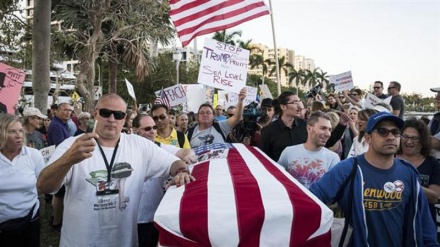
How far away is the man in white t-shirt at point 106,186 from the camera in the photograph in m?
2.80

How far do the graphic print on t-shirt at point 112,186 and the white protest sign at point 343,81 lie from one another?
965 centimetres

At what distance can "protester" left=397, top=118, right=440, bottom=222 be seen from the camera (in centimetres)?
349

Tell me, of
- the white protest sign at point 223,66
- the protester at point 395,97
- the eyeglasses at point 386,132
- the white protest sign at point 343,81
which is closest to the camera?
the eyeglasses at point 386,132

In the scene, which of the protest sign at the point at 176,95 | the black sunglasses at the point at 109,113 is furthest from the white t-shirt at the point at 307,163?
the protest sign at the point at 176,95

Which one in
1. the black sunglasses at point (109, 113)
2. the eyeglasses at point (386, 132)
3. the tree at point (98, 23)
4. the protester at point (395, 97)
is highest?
the tree at point (98, 23)

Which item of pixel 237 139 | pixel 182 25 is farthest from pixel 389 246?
pixel 182 25

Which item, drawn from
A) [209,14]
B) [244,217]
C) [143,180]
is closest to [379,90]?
[209,14]

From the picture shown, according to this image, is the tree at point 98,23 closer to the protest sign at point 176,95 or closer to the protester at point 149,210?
the protest sign at point 176,95

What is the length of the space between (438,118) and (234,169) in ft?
13.3

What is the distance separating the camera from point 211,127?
5.57 metres

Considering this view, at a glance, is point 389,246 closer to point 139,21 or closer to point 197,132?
point 197,132

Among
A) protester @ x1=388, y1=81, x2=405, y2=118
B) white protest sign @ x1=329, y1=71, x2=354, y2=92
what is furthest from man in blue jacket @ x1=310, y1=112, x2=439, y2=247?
white protest sign @ x1=329, y1=71, x2=354, y2=92

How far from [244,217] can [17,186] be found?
262 centimetres

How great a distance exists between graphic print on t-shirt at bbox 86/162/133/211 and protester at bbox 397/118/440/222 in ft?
7.94
